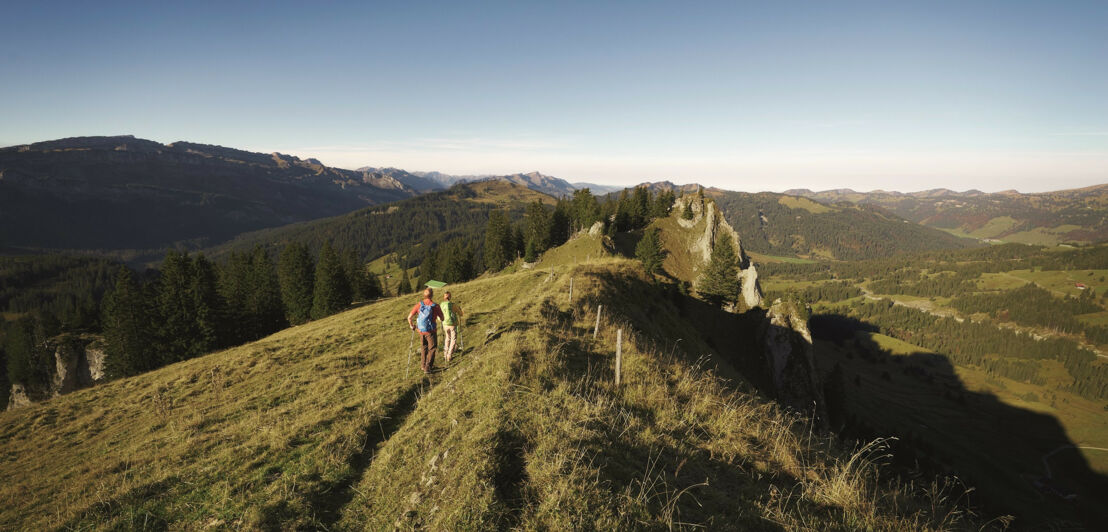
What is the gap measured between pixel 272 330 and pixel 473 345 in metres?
50.2

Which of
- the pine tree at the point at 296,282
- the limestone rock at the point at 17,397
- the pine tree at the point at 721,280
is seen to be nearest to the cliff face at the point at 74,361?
the limestone rock at the point at 17,397

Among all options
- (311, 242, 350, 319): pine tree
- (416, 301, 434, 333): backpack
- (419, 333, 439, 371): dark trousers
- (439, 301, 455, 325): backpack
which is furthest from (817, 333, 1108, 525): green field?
(311, 242, 350, 319): pine tree

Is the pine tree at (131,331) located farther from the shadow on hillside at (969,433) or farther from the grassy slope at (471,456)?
the shadow on hillside at (969,433)

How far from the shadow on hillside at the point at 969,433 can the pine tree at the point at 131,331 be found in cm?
9247

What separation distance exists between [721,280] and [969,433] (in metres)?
118

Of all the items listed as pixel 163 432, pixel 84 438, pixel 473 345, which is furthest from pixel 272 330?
pixel 473 345

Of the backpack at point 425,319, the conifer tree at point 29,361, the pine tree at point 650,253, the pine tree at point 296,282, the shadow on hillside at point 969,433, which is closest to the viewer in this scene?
the backpack at point 425,319

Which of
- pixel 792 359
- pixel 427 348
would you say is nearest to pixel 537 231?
pixel 792 359

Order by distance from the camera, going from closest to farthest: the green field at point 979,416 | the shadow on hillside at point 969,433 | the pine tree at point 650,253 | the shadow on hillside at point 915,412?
the shadow on hillside at point 915,412
the pine tree at point 650,253
the shadow on hillside at point 969,433
the green field at point 979,416

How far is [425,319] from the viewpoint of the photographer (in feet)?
46.2

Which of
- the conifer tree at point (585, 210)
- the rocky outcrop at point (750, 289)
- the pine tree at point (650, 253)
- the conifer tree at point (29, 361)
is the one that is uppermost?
the conifer tree at point (585, 210)

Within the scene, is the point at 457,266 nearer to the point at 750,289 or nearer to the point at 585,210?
the point at 585,210

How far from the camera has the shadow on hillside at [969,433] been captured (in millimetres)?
76562

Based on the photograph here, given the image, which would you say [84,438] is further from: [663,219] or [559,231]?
[663,219]
